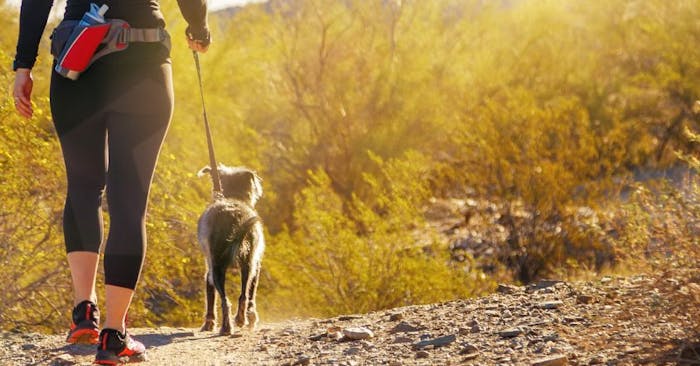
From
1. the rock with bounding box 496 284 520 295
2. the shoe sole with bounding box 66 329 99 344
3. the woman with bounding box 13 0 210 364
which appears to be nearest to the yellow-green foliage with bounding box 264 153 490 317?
the rock with bounding box 496 284 520 295

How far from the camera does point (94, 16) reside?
3660mm

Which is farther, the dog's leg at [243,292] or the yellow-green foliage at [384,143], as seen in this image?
the yellow-green foliage at [384,143]

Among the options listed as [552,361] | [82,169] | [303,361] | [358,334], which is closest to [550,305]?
[358,334]

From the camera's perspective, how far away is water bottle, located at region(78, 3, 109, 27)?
144 inches

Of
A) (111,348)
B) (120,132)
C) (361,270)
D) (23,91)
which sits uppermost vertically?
(23,91)

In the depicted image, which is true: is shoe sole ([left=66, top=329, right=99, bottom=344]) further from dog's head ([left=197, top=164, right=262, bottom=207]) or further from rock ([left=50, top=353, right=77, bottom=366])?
dog's head ([left=197, top=164, right=262, bottom=207])

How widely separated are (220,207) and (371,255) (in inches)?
169

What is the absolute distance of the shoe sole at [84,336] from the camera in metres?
3.98

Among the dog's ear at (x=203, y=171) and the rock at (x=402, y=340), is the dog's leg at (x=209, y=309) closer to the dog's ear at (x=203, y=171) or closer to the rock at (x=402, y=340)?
the dog's ear at (x=203, y=171)

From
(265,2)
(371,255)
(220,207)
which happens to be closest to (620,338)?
(220,207)

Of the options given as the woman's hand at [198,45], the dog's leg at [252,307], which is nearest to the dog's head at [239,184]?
the dog's leg at [252,307]

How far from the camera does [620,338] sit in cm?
397

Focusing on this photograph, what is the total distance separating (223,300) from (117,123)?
2493 mm

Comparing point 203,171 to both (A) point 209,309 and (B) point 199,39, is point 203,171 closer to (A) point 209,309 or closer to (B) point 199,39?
(A) point 209,309
